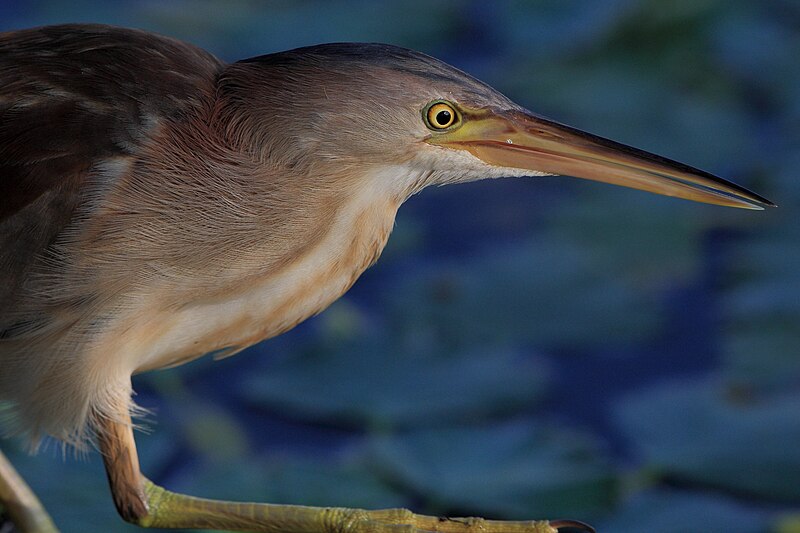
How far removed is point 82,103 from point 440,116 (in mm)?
475

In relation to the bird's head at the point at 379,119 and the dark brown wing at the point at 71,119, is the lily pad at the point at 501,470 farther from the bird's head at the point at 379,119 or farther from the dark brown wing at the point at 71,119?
the dark brown wing at the point at 71,119

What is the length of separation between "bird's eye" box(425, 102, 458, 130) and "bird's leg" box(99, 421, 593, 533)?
0.55m

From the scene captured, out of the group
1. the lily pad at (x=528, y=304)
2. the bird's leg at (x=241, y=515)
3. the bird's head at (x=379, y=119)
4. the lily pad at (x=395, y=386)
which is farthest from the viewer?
the lily pad at (x=528, y=304)

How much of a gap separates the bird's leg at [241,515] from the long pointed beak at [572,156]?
485mm

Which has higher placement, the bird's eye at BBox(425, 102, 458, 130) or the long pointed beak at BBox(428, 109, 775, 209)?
the long pointed beak at BBox(428, 109, 775, 209)

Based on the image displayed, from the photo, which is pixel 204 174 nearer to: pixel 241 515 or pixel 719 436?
pixel 241 515

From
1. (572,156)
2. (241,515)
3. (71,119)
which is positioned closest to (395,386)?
(241,515)

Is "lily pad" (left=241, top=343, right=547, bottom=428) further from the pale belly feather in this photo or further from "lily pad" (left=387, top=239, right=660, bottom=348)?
the pale belly feather

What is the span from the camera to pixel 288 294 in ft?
6.56

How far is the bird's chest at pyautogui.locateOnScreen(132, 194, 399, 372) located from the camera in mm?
1953

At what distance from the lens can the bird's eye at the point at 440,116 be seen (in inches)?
74.3

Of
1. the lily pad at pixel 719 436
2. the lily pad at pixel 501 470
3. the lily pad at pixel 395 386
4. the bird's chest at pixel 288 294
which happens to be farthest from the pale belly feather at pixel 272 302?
the lily pad at pixel 719 436

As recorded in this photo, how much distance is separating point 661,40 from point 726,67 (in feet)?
0.62

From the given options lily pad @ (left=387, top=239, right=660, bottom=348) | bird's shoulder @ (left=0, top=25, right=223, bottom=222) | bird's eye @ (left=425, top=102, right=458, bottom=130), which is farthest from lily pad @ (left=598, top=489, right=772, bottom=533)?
bird's shoulder @ (left=0, top=25, right=223, bottom=222)
